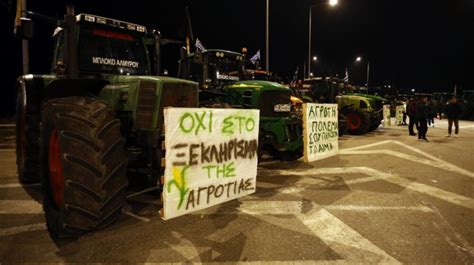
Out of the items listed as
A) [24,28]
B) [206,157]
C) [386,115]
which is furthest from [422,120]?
[24,28]

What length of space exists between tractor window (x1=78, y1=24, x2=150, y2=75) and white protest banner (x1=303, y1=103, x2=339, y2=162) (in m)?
3.47

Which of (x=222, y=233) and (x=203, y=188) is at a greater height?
(x=203, y=188)

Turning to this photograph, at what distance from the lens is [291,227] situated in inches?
195

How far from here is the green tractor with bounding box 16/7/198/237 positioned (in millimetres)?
4125

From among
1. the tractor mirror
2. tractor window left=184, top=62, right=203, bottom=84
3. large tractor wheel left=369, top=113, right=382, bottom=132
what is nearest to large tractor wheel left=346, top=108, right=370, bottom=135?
large tractor wheel left=369, top=113, right=382, bottom=132

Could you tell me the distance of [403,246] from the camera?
4.35 metres

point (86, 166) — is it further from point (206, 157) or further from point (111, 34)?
point (111, 34)

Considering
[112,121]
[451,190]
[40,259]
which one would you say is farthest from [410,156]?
[40,259]

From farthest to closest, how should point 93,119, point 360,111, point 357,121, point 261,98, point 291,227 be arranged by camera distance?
point 357,121 → point 360,111 → point 261,98 → point 291,227 → point 93,119

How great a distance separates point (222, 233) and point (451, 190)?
479 cm

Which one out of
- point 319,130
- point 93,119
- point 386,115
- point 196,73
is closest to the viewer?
point 93,119

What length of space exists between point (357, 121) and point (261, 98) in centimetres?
990

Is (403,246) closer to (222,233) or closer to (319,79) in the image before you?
(222,233)

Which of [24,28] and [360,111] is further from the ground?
[24,28]
